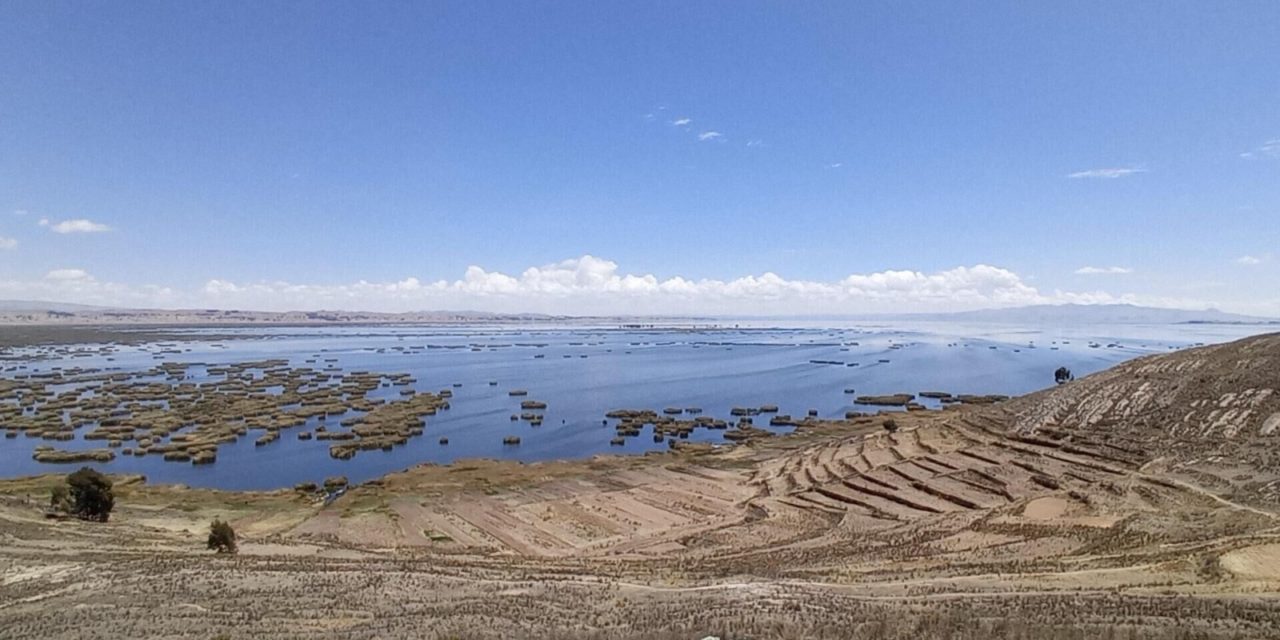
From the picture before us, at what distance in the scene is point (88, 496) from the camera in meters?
32.1

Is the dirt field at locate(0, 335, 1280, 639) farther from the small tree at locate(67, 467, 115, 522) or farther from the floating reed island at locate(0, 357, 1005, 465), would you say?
the floating reed island at locate(0, 357, 1005, 465)

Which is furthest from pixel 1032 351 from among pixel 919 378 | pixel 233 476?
pixel 233 476

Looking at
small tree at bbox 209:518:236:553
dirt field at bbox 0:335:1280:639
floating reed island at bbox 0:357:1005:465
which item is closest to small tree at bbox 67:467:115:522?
dirt field at bbox 0:335:1280:639

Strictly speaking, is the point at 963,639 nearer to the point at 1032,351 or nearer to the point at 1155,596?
the point at 1155,596

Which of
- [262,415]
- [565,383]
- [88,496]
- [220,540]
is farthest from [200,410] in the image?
[220,540]

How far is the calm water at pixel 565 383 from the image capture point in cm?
5291

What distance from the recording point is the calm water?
52906 mm

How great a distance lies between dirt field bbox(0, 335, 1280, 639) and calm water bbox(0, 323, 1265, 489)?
8.88 m

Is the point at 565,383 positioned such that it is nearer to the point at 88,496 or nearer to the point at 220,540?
the point at 88,496

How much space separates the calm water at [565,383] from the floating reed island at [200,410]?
6.38ft

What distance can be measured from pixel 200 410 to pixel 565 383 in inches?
1881

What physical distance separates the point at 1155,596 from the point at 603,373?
106 metres

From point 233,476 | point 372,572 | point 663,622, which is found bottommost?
point 233,476

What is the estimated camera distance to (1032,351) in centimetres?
16462
